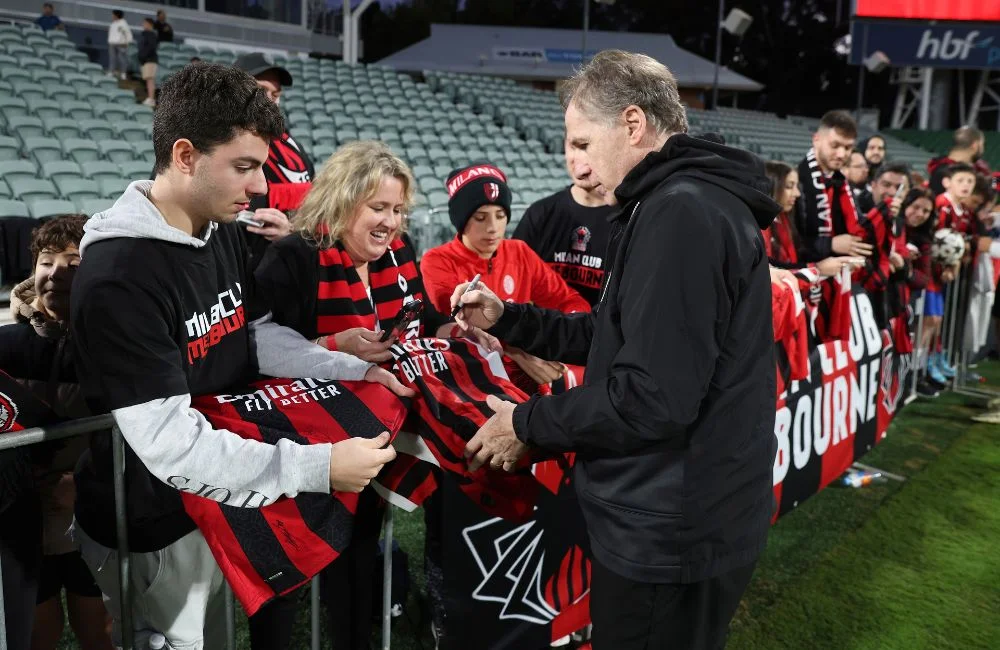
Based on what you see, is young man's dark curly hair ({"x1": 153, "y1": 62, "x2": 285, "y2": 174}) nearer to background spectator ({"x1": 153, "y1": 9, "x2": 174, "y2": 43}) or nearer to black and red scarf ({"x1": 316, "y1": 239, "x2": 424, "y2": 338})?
black and red scarf ({"x1": 316, "y1": 239, "x2": 424, "y2": 338})

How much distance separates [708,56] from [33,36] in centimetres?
3497

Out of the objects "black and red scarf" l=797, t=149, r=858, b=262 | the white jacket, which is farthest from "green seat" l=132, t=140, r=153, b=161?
"black and red scarf" l=797, t=149, r=858, b=262

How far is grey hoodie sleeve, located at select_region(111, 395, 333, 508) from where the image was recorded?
4.57 feet

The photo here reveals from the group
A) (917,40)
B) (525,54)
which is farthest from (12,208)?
(525,54)

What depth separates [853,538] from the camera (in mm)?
3539

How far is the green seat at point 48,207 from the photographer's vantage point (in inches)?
241

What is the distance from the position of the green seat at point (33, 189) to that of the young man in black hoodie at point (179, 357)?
5845 millimetres

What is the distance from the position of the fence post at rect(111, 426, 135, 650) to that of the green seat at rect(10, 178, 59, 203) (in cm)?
590

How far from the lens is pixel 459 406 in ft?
6.31

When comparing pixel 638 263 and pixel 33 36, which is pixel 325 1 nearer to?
pixel 33 36

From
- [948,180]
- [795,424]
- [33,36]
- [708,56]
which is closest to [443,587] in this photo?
[795,424]

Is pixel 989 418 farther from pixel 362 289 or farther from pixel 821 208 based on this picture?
pixel 362 289

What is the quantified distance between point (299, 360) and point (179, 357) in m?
0.46

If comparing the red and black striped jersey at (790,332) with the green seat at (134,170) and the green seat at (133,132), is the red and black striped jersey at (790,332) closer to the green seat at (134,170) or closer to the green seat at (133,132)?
the green seat at (134,170)
